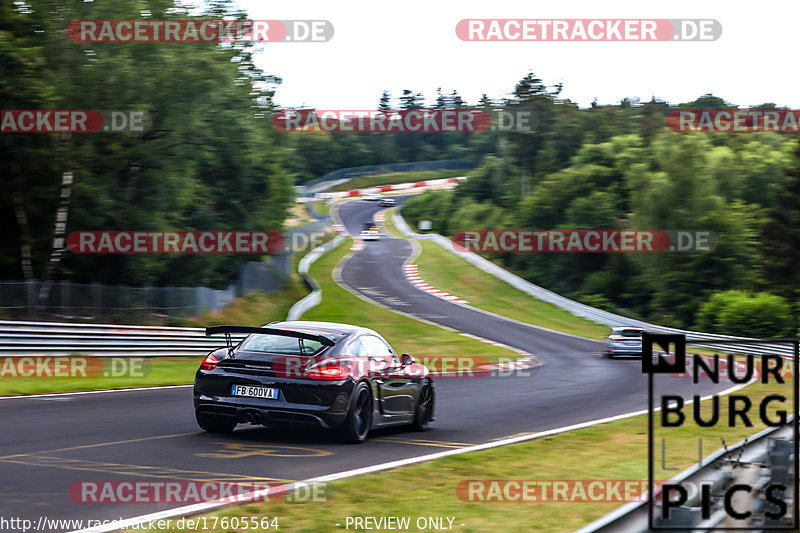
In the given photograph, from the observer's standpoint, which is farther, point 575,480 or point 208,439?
point 208,439

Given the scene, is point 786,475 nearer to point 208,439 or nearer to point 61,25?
point 208,439

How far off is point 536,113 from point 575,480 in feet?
318

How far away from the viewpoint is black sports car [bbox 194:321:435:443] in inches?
413

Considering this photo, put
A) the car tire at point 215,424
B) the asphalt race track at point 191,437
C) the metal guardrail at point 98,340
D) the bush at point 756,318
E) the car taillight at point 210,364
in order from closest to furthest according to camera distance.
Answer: the asphalt race track at point 191,437 < the car taillight at point 210,364 < the car tire at point 215,424 < the metal guardrail at point 98,340 < the bush at point 756,318

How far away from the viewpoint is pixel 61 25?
90.4ft

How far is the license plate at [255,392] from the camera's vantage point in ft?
34.4

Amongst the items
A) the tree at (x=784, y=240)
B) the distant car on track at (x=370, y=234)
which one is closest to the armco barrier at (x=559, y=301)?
the distant car on track at (x=370, y=234)

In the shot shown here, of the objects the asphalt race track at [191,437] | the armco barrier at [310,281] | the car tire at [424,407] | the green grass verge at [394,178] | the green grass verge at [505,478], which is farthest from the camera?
the green grass verge at [394,178]

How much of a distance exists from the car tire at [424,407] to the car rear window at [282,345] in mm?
2371

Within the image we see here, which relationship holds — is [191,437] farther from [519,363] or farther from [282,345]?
[519,363]

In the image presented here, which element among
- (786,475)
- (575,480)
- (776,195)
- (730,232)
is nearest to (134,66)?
(575,480)

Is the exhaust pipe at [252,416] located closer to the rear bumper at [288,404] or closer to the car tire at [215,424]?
the rear bumper at [288,404]

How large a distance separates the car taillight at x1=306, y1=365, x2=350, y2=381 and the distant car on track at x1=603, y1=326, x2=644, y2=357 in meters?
24.6

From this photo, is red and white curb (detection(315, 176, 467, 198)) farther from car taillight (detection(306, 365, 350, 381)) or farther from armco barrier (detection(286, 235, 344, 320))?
car taillight (detection(306, 365, 350, 381))
